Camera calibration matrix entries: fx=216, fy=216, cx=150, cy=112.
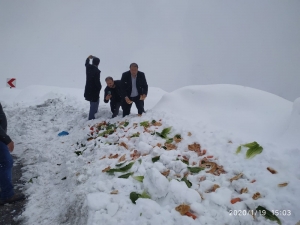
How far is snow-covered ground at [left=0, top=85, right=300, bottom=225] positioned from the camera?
2777 mm

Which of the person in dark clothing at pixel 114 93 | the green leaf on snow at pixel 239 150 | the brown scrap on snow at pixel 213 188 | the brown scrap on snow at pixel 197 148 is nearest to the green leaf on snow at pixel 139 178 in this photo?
the brown scrap on snow at pixel 213 188

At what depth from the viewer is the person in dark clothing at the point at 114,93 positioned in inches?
288

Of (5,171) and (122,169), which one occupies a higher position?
(122,169)

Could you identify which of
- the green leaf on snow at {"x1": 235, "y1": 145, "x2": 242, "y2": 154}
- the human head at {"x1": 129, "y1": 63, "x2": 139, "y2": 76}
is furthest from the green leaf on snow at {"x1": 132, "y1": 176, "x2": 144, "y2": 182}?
the human head at {"x1": 129, "y1": 63, "x2": 139, "y2": 76}

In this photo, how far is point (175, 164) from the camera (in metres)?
3.66

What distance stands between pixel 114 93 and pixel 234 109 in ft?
12.9

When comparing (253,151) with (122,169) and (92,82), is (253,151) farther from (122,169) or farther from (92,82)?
(92,82)

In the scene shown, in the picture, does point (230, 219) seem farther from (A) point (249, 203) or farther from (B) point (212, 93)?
(B) point (212, 93)

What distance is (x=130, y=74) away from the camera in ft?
22.0

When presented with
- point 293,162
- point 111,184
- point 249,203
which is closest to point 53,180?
point 111,184

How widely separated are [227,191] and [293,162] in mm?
1245

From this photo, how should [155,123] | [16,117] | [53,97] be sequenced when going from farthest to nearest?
[53,97] → [16,117] → [155,123]

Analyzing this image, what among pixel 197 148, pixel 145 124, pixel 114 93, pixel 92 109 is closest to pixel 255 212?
pixel 197 148

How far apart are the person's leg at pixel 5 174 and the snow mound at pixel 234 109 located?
4121 millimetres
